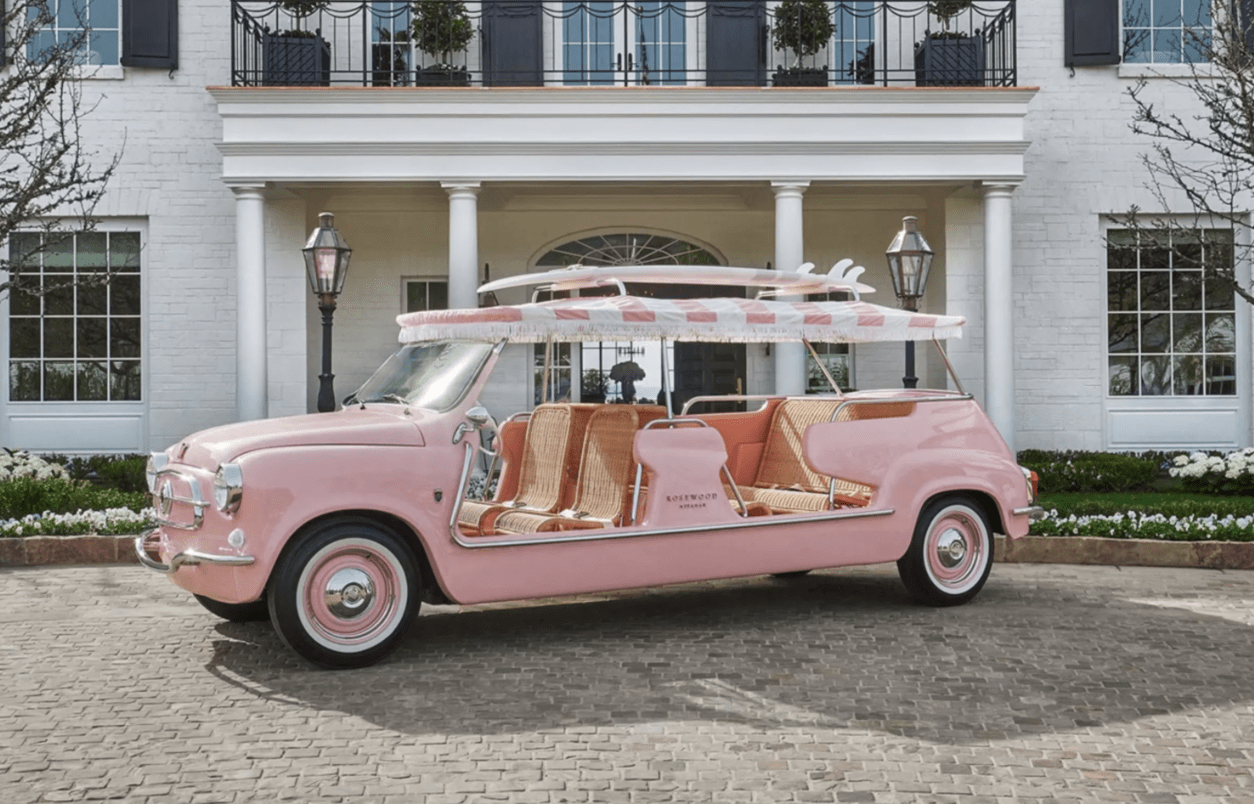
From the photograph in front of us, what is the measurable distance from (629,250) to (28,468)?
26.6ft

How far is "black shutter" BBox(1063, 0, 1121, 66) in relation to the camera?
16.0m

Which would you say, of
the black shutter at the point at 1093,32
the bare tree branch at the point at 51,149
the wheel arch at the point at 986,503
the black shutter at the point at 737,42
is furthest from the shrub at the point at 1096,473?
the bare tree branch at the point at 51,149

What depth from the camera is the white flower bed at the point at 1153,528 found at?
10047mm

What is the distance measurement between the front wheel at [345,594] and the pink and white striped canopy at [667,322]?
1187 mm

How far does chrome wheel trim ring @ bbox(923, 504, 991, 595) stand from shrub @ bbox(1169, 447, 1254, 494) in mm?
7045

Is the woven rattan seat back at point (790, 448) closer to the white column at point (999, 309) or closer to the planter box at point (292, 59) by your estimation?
the white column at point (999, 309)

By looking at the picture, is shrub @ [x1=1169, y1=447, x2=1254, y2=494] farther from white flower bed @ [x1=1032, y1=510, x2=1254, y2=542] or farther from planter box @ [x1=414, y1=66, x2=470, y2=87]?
planter box @ [x1=414, y1=66, x2=470, y2=87]

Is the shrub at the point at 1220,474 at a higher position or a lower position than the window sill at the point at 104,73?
lower

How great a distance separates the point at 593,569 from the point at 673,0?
11833mm

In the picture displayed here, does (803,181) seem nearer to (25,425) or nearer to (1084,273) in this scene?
(1084,273)

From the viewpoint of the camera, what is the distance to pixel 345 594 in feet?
20.1

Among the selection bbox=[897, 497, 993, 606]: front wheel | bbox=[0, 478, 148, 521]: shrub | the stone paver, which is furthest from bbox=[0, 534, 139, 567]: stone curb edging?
bbox=[897, 497, 993, 606]: front wheel

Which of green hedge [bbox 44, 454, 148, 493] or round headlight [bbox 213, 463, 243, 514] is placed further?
green hedge [bbox 44, 454, 148, 493]

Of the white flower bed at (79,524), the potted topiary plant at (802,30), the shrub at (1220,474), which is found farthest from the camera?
the potted topiary plant at (802,30)
